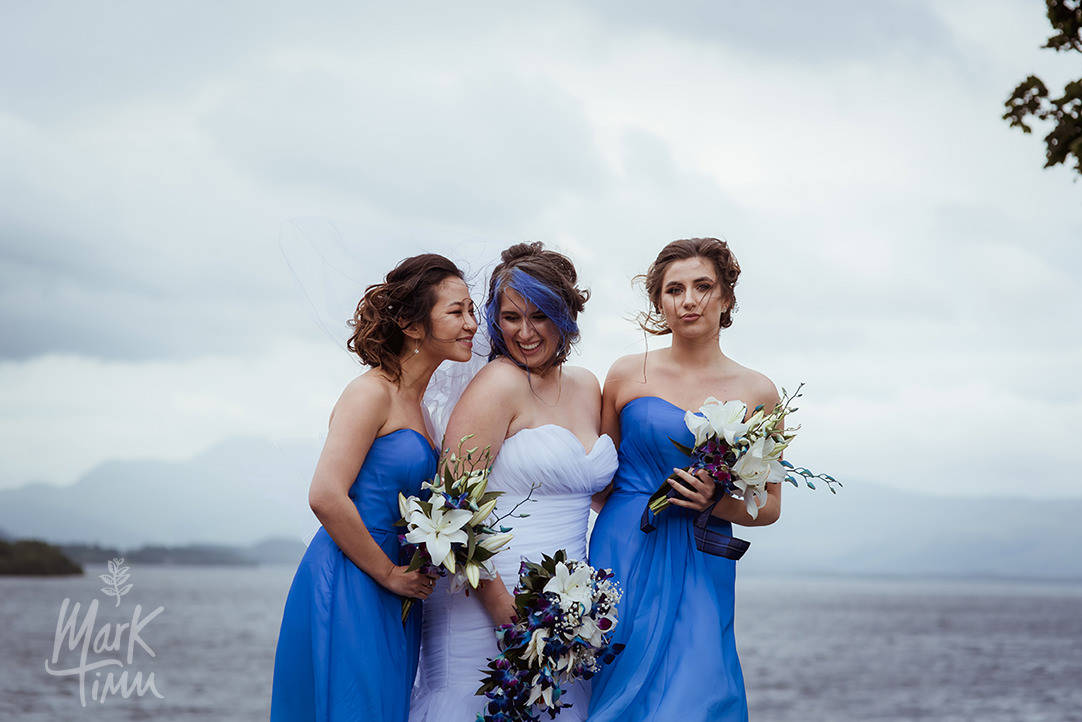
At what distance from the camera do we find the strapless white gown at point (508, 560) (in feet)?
15.3

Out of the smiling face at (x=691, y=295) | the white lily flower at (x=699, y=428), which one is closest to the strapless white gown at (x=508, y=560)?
the white lily flower at (x=699, y=428)

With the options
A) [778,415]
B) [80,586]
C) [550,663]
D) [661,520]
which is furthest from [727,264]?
[80,586]

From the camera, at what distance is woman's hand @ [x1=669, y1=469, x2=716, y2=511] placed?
4648 mm

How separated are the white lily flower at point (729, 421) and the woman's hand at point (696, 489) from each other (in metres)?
0.22

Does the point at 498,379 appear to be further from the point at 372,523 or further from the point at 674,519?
the point at 674,519

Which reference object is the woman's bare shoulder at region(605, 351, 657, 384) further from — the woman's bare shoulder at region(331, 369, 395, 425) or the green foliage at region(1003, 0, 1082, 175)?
the green foliage at region(1003, 0, 1082, 175)

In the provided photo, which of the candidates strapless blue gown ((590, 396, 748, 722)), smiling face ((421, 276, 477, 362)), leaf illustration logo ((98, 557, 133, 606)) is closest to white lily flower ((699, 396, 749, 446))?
strapless blue gown ((590, 396, 748, 722))

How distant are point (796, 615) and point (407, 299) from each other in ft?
288

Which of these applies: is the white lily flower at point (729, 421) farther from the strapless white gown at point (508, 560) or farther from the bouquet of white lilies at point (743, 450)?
the strapless white gown at point (508, 560)

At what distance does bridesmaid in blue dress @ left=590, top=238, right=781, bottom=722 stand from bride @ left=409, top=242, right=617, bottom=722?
19 centimetres

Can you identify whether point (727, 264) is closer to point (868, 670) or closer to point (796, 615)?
point (868, 670)

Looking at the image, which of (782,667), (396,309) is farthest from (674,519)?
(782,667)

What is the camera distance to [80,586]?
378ft

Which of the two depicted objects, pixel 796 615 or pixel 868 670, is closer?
pixel 868 670
